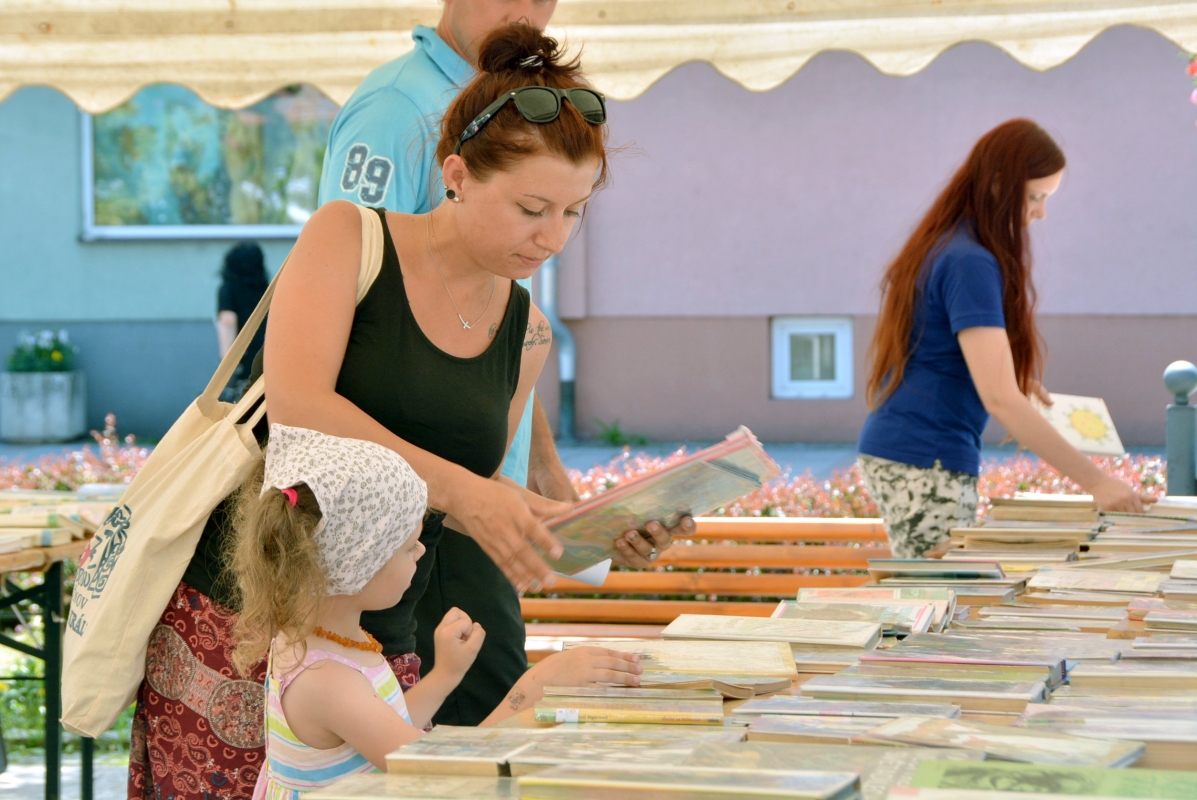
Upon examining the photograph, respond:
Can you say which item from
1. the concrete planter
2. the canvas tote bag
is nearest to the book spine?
the canvas tote bag

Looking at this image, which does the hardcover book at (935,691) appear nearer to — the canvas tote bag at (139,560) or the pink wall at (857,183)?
the canvas tote bag at (139,560)

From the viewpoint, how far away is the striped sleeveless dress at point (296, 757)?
1618mm

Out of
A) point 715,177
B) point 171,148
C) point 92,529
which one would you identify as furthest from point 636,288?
point 92,529

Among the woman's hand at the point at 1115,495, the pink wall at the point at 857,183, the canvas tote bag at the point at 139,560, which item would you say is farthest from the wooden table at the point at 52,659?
the pink wall at the point at 857,183

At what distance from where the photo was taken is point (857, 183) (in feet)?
38.3

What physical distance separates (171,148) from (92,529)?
435 inches

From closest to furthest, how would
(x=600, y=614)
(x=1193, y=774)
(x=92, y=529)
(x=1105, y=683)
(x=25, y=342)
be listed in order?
1. (x=1193, y=774)
2. (x=1105, y=683)
3. (x=92, y=529)
4. (x=600, y=614)
5. (x=25, y=342)

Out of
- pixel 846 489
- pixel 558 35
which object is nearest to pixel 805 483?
pixel 846 489

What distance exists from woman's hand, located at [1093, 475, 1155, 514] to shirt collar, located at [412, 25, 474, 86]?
6.34 ft

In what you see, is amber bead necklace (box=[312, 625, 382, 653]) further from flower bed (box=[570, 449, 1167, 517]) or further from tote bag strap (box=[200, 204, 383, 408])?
flower bed (box=[570, 449, 1167, 517])

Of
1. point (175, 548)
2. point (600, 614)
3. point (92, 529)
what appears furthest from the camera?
point (600, 614)

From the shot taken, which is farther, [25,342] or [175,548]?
[25,342]

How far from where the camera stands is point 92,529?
3.47 m

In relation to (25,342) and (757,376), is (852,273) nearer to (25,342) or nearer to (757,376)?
(757,376)
